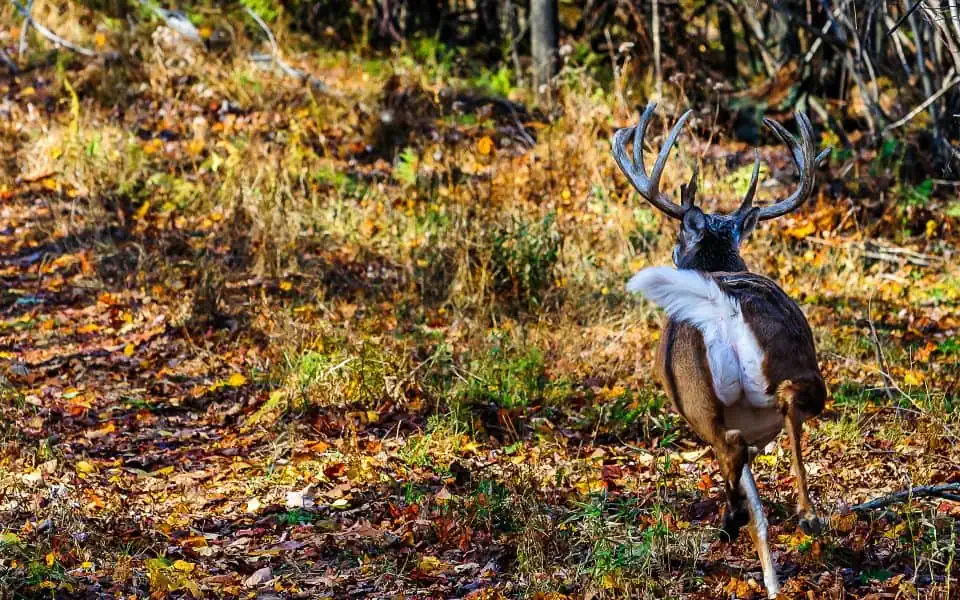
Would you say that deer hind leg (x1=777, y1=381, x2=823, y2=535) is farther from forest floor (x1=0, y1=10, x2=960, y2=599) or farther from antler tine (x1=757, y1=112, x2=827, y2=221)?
antler tine (x1=757, y1=112, x2=827, y2=221)

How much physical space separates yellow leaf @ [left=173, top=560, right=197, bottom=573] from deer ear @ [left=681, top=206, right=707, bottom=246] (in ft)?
9.73

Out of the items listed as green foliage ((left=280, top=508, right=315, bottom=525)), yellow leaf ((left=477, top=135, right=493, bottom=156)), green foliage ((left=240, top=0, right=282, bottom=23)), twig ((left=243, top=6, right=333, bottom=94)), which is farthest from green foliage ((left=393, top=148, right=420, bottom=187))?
green foliage ((left=280, top=508, right=315, bottom=525))

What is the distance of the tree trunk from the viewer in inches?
510

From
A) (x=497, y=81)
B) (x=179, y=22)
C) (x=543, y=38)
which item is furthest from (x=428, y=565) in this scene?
(x=179, y=22)

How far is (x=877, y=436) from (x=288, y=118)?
7.31 meters

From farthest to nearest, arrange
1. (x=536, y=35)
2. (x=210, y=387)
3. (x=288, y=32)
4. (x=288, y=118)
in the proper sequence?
(x=288, y=32) < (x=536, y=35) < (x=288, y=118) < (x=210, y=387)

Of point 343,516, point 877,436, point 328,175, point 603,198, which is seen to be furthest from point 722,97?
point 343,516

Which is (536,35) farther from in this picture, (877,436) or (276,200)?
(877,436)

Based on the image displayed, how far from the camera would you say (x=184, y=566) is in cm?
550

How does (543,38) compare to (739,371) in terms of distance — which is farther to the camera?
(543,38)

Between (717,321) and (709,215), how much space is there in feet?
5.22

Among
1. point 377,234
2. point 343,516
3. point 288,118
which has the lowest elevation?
point 343,516

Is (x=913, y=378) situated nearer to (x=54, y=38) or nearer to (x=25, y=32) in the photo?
(x=25, y=32)

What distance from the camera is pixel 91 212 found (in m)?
10.6
